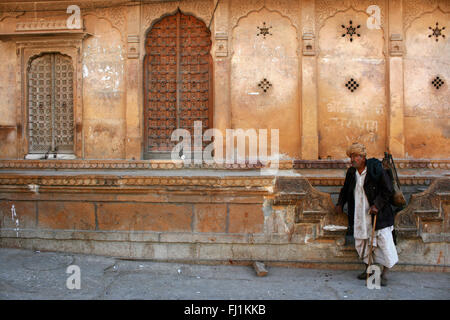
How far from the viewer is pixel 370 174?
4.45m

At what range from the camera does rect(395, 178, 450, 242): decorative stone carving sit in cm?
491

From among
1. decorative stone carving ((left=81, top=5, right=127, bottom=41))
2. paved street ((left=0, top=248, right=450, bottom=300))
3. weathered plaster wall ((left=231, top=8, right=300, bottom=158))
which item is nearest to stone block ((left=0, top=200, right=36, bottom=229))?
paved street ((left=0, top=248, right=450, bottom=300))

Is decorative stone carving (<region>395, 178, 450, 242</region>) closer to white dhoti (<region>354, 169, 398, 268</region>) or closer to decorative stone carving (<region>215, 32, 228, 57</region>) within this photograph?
white dhoti (<region>354, 169, 398, 268</region>)

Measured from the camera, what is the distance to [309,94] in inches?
259

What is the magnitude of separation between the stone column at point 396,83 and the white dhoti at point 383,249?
2.63 metres

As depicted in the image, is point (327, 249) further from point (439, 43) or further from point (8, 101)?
point (8, 101)

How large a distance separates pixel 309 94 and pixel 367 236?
2943 millimetres

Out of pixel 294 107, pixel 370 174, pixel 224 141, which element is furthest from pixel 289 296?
pixel 294 107

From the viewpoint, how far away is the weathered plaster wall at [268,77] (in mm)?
6652

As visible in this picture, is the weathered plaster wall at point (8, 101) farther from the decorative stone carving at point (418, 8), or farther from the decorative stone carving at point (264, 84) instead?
the decorative stone carving at point (418, 8)

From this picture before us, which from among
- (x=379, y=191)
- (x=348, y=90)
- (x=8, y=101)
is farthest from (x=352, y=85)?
(x=8, y=101)

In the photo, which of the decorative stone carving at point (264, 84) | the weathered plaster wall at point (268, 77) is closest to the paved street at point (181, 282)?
the weathered plaster wall at point (268, 77)

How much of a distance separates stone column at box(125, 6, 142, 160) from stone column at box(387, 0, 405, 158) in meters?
4.54

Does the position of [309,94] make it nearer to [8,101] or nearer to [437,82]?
[437,82]
